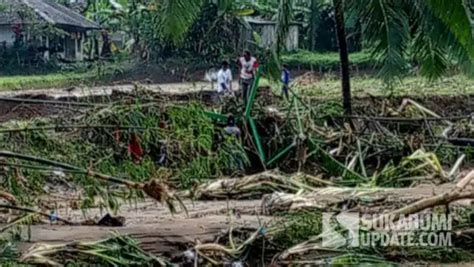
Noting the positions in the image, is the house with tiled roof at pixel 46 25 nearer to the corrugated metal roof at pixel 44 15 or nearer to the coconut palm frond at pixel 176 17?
the corrugated metal roof at pixel 44 15

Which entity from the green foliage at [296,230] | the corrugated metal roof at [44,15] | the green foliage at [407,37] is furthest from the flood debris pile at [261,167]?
the corrugated metal roof at [44,15]

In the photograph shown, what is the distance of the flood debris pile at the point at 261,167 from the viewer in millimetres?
6410

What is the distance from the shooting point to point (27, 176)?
344 inches

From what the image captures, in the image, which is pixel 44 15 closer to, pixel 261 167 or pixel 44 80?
pixel 44 80

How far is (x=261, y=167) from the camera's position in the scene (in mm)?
12953

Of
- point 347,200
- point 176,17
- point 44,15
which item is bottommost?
point 347,200

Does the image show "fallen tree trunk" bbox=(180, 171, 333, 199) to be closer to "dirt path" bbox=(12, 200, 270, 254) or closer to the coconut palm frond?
"dirt path" bbox=(12, 200, 270, 254)

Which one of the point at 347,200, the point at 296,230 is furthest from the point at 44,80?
the point at 296,230

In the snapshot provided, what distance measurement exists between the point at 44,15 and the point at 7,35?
211cm

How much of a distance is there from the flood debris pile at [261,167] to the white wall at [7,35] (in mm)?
16112

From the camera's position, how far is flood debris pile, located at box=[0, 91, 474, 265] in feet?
21.0

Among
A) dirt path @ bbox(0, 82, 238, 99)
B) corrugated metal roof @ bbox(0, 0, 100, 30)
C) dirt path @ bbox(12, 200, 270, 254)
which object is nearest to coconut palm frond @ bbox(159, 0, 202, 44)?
dirt path @ bbox(12, 200, 270, 254)

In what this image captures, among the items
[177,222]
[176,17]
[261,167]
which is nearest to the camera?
[177,222]

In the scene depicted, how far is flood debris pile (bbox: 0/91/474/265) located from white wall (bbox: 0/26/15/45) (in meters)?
16.1
